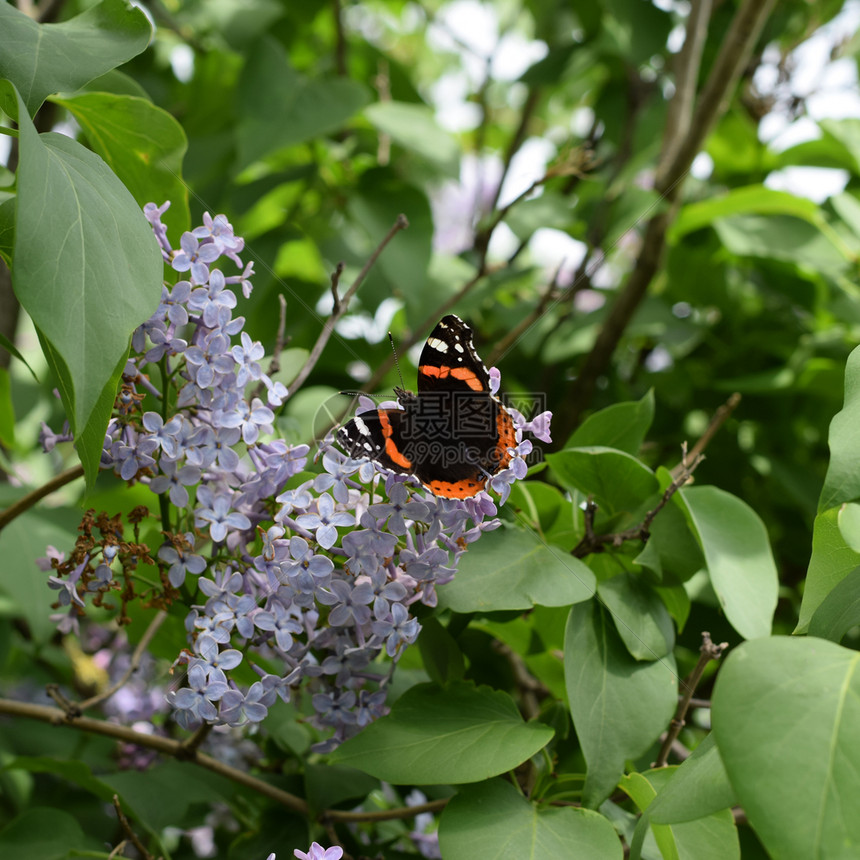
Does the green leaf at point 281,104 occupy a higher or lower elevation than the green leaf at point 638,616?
higher

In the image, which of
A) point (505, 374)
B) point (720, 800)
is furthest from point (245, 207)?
point (720, 800)

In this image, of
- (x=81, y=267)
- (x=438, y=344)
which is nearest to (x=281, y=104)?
(x=438, y=344)

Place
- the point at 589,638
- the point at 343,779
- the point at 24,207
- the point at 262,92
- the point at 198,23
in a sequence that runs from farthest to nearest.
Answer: the point at 198,23, the point at 262,92, the point at 343,779, the point at 589,638, the point at 24,207

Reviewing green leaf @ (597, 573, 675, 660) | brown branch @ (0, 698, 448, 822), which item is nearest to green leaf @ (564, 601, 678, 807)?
green leaf @ (597, 573, 675, 660)

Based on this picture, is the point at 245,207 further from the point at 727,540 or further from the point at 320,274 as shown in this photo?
the point at 727,540

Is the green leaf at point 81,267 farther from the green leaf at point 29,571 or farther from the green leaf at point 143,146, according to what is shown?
the green leaf at point 29,571

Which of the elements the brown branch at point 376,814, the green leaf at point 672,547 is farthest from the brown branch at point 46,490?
the green leaf at point 672,547

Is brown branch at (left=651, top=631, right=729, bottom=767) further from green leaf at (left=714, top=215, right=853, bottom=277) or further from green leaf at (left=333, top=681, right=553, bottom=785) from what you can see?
green leaf at (left=714, top=215, right=853, bottom=277)
